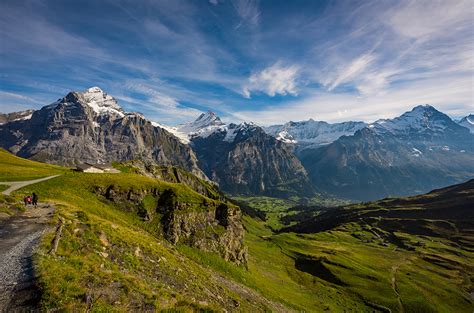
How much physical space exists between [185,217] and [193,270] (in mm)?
21520

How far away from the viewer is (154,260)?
38.5 metres

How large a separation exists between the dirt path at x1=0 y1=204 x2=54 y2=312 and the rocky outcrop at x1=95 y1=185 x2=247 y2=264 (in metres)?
27.0

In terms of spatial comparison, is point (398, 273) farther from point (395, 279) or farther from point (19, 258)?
point (19, 258)

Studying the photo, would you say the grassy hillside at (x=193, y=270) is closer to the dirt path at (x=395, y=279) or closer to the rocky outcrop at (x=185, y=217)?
the dirt path at (x=395, y=279)

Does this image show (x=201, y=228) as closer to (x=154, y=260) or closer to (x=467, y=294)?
(x=154, y=260)

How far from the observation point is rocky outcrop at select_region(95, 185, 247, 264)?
6481 cm

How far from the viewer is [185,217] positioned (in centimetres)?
6881

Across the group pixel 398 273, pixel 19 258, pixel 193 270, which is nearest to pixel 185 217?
pixel 193 270

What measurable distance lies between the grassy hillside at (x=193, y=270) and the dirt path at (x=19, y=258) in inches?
32.1

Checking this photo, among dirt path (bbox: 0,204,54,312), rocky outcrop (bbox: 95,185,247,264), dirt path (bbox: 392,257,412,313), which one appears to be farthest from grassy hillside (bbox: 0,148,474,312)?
dirt path (bbox: 0,204,54,312)

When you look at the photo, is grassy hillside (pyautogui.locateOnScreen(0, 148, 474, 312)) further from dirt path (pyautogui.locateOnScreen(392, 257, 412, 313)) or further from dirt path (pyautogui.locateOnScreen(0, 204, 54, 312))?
dirt path (pyautogui.locateOnScreen(0, 204, 54, 312))

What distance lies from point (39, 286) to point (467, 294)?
6161 inches

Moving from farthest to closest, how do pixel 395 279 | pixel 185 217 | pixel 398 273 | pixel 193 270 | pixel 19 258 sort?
pixel 398 273 < pixel 395 279 < pixel 185 217 < pixel 193 270 < pixel 19 258

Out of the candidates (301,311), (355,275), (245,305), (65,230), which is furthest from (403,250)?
(65,230)
